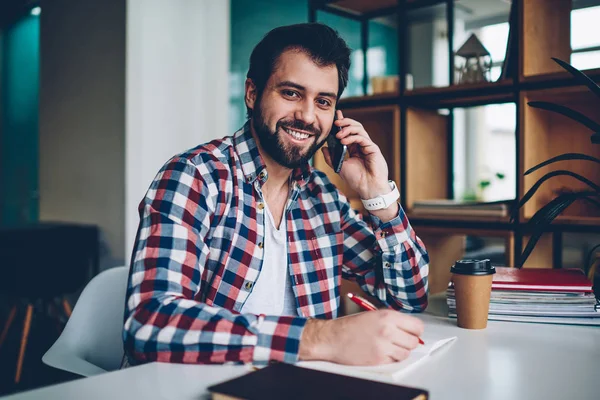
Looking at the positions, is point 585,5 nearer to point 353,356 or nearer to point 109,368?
point 353,356

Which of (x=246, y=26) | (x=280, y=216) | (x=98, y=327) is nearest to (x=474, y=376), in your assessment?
(x=280, y=216)

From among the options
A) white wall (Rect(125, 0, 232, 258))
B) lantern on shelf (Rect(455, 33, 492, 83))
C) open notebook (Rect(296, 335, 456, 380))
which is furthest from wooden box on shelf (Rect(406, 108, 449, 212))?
white wall (Rect(125, 0, 232, 258))

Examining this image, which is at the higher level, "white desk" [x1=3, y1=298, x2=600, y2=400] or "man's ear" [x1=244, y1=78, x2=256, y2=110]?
"man's ear" [x1=244, y1=78, x2=256, y2=110]

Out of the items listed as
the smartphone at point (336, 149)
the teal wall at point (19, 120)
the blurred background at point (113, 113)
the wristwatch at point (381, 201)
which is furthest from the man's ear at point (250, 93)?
the teal wall at point (19, 120)

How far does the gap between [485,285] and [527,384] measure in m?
0.37

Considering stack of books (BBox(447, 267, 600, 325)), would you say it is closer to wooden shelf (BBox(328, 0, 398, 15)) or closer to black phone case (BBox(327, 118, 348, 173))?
black phone case (BBox(327, 118, 348, 173))

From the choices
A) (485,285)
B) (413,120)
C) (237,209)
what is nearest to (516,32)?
(413,120)

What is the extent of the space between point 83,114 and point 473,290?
3379mm

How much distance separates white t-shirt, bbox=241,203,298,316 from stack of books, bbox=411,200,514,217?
0.80 m

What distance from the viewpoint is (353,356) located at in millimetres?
903

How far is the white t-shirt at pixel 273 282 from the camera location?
135 cm

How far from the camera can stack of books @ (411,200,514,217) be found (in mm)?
1859

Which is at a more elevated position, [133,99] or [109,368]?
[133,99]

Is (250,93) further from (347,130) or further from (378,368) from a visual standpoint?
(378,368)
